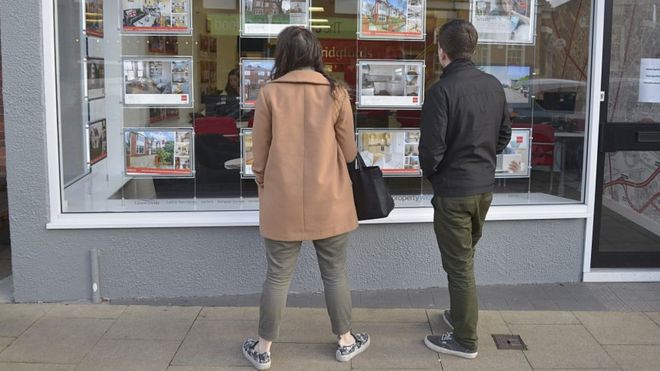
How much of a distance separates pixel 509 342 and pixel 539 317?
509 millimetres

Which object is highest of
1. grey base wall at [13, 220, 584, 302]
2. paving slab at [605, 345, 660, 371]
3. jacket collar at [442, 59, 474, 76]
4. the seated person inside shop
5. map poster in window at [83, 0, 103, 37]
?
map poster in window at [83, 0, 103, 37]

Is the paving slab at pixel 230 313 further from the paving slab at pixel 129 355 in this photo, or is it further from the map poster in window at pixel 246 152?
the map poster in window at pixel 246 152

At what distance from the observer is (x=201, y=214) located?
4941mm

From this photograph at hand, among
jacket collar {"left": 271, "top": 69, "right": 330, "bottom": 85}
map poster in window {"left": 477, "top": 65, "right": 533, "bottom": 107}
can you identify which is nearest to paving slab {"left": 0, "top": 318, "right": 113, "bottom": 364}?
jacket collar {"left": 271, "top": 69, "right": 330, "bottom": 85}

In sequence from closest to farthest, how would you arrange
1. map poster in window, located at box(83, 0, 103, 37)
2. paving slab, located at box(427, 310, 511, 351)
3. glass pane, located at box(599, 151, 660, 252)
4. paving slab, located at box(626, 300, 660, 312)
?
paving slab, located at box(427, 310, 511, 351)
paving slab, located at box(626, 300, 660, 312)
map poster in window, located at box(83, 0, 103, 37)
glass pane, located at box(599, 151, 660, 252)

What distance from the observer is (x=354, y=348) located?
13.2 feet

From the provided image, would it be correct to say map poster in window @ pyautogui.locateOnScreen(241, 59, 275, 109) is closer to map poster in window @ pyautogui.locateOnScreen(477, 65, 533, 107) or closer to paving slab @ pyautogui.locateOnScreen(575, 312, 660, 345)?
map poster in window @ pyautogui.locateOnScreen(477, 65, 533, 107)

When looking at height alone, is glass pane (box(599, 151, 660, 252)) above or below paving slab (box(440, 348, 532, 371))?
above

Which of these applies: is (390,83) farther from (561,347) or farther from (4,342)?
(4,342)

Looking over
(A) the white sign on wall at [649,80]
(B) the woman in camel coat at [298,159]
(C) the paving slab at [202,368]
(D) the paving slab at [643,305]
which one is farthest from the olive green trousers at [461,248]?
(A) the white sign on wall at [649,80]

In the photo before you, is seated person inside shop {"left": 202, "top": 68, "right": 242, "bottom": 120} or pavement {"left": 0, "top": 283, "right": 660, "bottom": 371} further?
seated person inside shop {"left": 202, "top": 68, "right": 242, "bottom": 120}

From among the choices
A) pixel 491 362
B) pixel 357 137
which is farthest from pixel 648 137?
pixel 491 362

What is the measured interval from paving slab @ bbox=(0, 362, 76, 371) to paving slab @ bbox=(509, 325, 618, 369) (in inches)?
103

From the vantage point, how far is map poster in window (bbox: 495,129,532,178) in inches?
211
